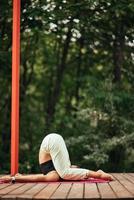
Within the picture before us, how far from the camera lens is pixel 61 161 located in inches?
227

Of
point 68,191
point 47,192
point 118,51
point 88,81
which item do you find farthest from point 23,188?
point 118,51

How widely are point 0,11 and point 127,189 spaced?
5067 mm

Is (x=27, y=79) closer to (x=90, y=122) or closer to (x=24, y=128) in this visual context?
(x=24, y=128)

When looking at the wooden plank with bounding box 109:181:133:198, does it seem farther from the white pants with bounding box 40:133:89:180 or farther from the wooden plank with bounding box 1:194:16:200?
the wooden plank with bounding box 1:194:16:200

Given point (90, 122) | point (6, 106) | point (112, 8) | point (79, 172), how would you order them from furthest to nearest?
point (6, 106)
point (90, 122)
point (112, 8)
point (79, 172)

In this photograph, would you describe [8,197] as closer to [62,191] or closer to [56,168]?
[62,191]

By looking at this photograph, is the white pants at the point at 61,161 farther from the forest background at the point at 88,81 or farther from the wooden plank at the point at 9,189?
the forest background at the point at 88,81

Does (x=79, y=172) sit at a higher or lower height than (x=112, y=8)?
lower

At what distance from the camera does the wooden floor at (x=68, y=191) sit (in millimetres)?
4199

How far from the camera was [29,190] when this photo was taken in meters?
4.75

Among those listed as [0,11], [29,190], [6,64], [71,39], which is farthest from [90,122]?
[29,190]

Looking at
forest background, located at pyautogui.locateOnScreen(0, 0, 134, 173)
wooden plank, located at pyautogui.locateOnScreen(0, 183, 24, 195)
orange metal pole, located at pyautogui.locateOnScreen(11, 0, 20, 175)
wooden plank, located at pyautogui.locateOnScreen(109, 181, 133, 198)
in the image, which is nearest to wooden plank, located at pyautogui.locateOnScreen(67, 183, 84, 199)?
wooden plank, located at pyautogui.locateOnScreen(109, 181, 133, 198)

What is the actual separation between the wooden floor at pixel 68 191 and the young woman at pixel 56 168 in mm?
320

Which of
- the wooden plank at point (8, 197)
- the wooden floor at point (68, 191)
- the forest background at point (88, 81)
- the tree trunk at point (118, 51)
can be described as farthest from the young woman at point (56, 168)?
the tree trunk at point (118, 51)
